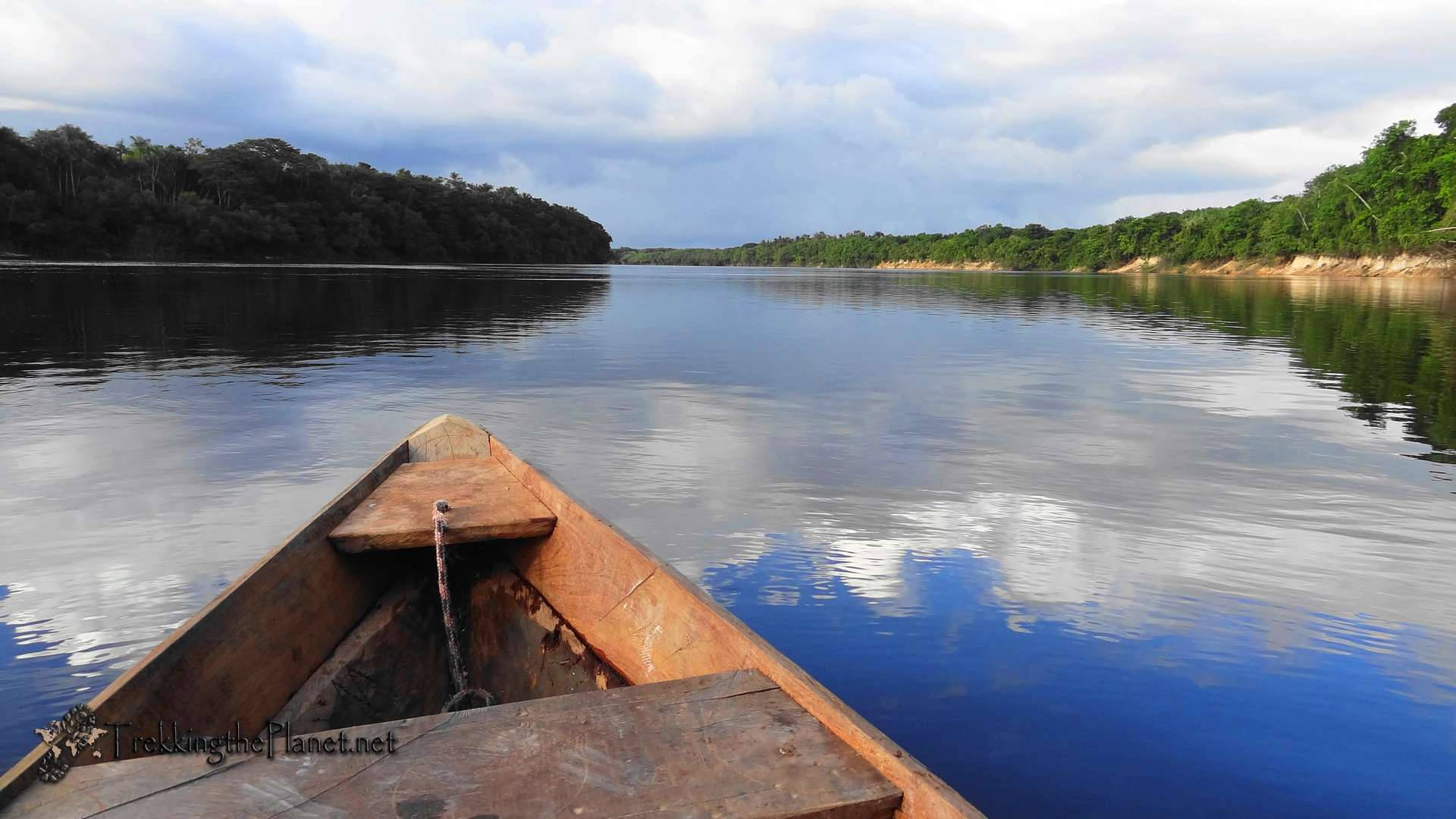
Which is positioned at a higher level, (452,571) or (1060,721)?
(452,571)

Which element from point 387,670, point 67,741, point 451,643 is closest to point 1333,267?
point 451,643

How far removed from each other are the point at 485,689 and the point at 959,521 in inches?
159

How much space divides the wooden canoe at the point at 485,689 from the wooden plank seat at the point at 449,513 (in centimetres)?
2

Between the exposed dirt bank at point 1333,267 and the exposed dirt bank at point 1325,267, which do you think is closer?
the exposed dirt bank at point 1333,267

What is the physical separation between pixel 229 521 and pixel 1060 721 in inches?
241

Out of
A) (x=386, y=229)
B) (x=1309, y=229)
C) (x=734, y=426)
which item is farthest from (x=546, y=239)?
(x=734, y=426)

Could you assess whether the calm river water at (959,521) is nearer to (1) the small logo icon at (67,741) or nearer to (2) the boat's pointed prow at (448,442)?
(2) the boat's pointed prow at (448,442)

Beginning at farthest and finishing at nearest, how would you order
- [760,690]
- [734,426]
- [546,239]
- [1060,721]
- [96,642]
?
[546,239] < [734,426] < [96,642] < [1060,721] < [760,690]

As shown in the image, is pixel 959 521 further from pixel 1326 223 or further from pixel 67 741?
pixel 1326 223

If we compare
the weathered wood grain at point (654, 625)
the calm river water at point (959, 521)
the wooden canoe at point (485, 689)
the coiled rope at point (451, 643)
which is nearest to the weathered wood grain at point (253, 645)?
the wooden canoe at point (485, 689)

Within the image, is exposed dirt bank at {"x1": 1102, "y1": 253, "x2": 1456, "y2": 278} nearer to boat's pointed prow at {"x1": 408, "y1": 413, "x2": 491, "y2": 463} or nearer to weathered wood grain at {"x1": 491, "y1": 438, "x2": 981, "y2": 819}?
boat's pointed prow at {"x1": 408, "y1": 413, "x2": 491, "y2": 463}

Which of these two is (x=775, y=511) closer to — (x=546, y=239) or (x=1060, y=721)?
(x=1060, y=721)

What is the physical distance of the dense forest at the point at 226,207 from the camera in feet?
228

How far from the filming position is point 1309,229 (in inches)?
3639
